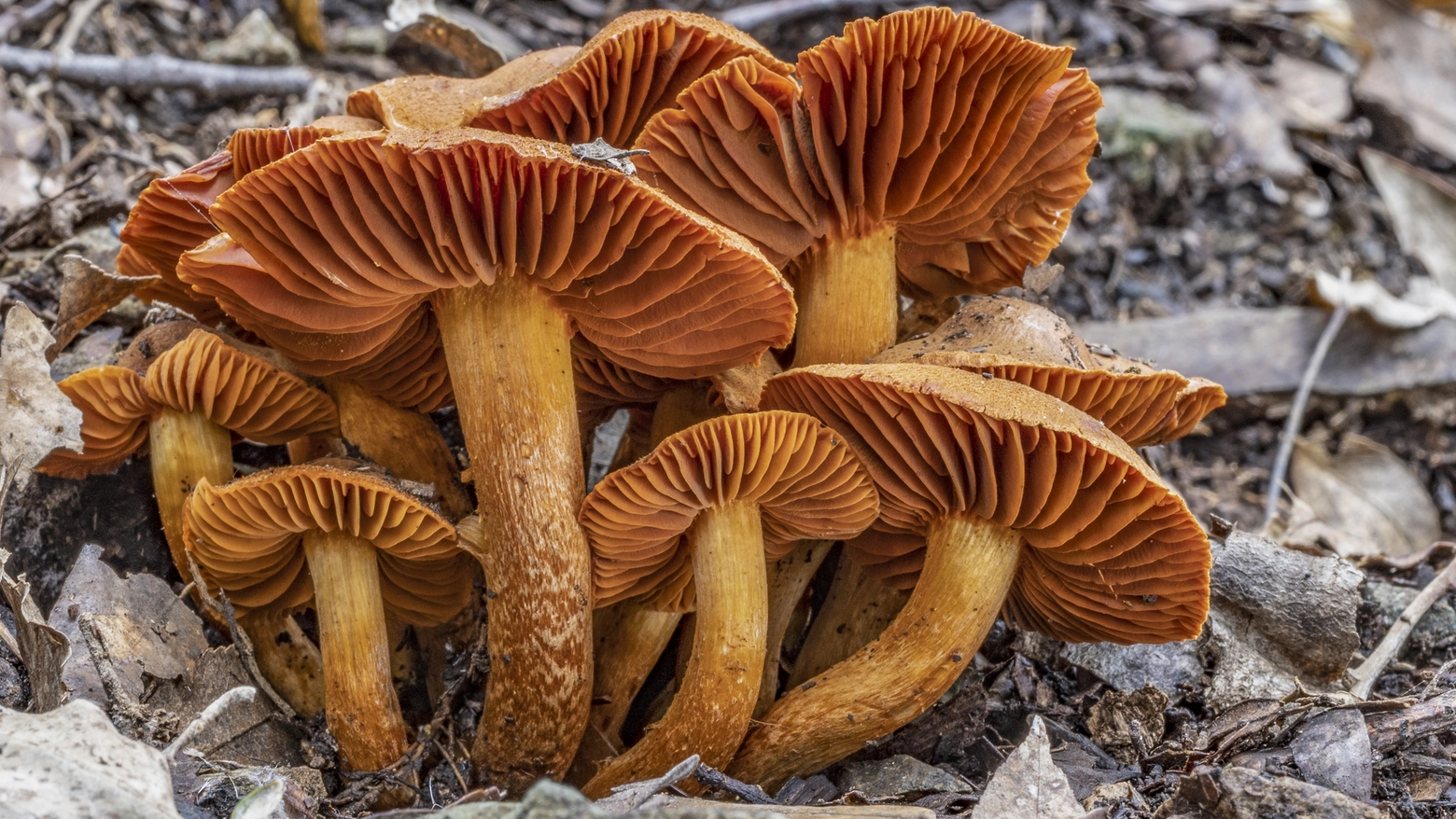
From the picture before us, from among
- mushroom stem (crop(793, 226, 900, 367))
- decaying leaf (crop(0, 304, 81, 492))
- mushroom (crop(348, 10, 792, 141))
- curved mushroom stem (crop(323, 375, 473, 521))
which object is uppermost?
mushroom (crop(348, 10, 792, 141))

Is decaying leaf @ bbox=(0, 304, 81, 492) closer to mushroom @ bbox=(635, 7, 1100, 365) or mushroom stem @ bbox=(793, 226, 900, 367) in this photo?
mushroom @ bbox=(635, 7, 1100, 365)

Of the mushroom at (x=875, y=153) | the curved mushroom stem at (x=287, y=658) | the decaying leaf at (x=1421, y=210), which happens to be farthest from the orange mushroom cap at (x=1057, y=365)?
the decaying leaf at (x=1421, y=210)

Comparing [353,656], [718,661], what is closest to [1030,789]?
[718,661]

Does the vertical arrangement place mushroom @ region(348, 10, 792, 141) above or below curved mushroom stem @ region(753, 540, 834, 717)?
above

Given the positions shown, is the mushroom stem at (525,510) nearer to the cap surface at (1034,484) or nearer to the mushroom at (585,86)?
the mushroom at (585,86)

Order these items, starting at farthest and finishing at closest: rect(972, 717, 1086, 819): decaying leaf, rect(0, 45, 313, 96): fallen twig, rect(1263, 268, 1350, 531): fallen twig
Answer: rect(1263, 268, 1350, 531): fallen twig, rect(0, 45, 313, 96): fallen twig, rect(972, 717, 1086, 819): decaying leaf

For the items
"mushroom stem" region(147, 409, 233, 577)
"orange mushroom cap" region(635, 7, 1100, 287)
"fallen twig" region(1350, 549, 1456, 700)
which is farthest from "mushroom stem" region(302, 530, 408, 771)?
"fallen twig" region(1350, 549, 1456, 700)

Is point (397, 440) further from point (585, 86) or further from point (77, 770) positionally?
→ point (77, 770)
